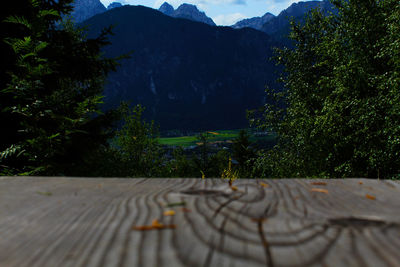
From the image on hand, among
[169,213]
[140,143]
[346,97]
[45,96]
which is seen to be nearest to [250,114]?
[346,97]

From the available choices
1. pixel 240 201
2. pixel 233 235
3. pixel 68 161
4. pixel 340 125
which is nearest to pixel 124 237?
pixel 233 235

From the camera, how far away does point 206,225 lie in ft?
2.23

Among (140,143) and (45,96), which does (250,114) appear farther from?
(45,96)

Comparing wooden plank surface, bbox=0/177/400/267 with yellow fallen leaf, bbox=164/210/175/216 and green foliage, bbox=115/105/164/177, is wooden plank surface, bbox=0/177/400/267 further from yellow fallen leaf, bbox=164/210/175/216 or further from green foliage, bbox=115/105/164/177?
green foliage, bbox=115/105/164/177

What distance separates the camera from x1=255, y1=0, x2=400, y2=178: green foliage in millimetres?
8547

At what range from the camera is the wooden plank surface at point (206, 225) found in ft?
1.79

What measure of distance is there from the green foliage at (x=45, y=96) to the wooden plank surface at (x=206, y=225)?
316 cm

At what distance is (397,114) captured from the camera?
25.7 ft

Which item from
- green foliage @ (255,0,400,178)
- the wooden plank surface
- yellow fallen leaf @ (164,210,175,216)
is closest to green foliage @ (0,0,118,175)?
the wooden plank surface

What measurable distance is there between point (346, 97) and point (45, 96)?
9.82m

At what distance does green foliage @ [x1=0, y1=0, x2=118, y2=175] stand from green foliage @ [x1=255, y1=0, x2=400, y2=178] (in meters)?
7.77

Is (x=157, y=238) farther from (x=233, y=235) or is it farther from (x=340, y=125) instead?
(x=340, y=125)

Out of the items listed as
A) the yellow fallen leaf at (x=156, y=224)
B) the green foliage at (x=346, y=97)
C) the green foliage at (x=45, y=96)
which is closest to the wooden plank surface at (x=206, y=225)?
the yellow fallen leaf at (x=156, y=224)

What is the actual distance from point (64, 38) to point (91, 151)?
2738 mm
